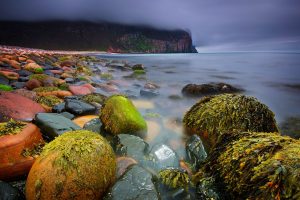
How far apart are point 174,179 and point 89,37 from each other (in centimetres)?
14833

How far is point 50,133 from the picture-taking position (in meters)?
3.63

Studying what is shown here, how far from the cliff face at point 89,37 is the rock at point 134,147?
4691 inches

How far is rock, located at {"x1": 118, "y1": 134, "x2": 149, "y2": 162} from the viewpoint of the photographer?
363 centimetres

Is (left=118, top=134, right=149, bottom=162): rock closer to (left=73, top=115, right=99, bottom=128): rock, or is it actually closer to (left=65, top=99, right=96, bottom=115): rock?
(left=73, top=115, right=99, bottom=128): rock

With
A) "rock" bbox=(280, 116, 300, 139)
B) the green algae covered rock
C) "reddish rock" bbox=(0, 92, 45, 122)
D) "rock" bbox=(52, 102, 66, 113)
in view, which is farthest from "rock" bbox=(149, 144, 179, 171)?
"rock" bbox=(280, 116, 300, 139)

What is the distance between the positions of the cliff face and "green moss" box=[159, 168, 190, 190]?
395ft

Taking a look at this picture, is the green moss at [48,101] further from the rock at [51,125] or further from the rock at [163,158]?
the rock at [163,158]

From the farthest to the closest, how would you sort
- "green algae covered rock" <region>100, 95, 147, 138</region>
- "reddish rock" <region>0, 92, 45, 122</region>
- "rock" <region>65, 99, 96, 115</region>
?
"rock" <region>65, 99, 96, 115</region> < "green algae covered rock" <region>100, 95, 147, 138</region> < "reddish rock" <region>0, 92, 45, 122</region>

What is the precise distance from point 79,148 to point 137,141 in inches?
56.5

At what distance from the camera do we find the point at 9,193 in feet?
8.08

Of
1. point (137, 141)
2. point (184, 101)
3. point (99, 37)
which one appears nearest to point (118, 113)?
point (137, 141)

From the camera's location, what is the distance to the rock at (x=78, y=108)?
550cm

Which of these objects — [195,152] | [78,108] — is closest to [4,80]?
[78,108]

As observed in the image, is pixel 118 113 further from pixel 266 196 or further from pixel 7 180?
pixel 266 196
